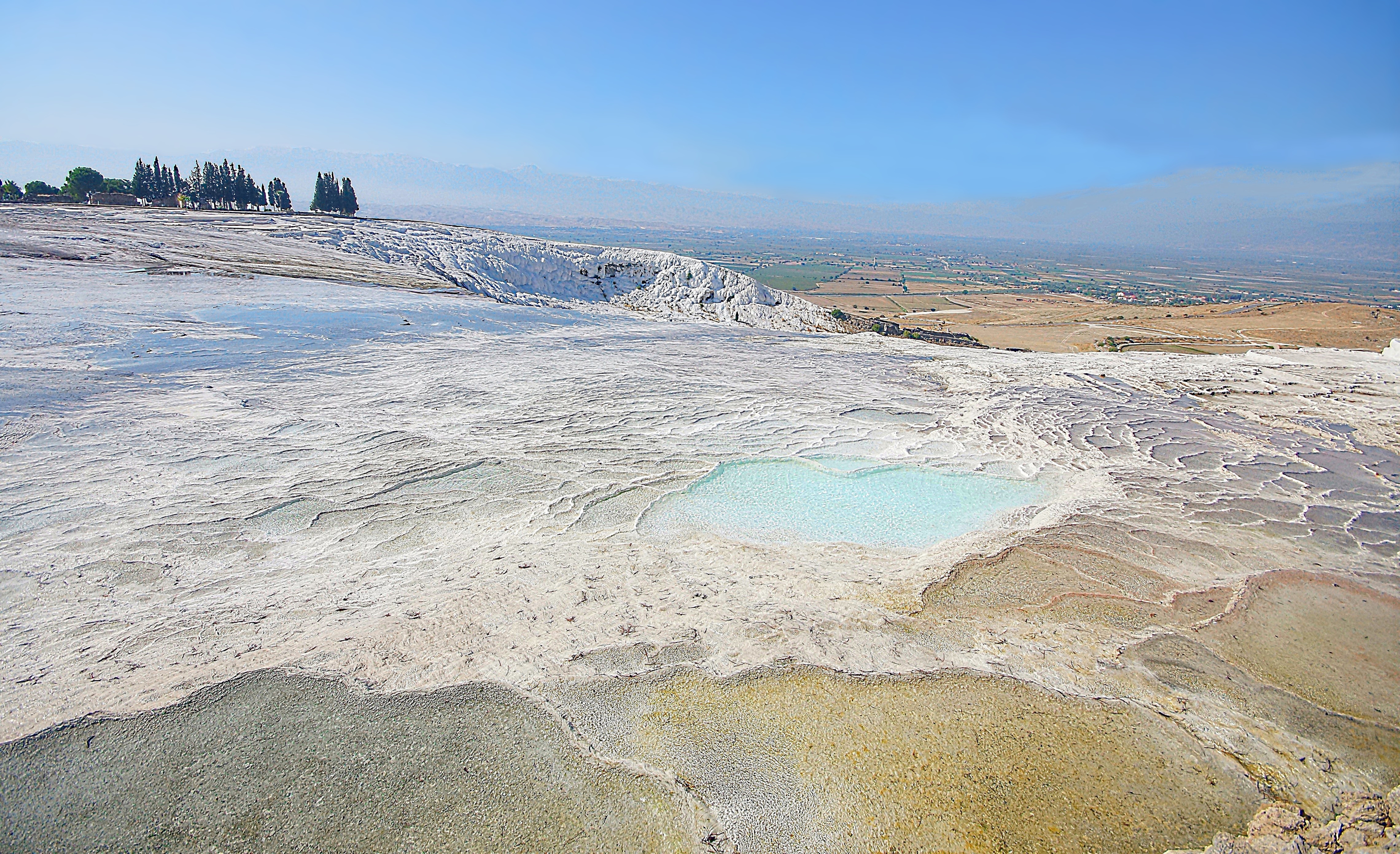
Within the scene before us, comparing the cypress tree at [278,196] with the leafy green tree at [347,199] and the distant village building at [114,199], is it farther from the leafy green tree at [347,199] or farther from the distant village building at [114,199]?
the distant village building at [114,199]

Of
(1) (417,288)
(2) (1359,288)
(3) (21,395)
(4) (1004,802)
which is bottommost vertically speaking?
(4) (1004,802)

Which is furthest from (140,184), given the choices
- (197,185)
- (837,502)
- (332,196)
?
(837,502)

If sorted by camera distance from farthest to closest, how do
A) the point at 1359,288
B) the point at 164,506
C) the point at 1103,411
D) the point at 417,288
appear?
the point at 1359,288 → the point at 417,288 → the point at 1103,411 → the point at 164,506

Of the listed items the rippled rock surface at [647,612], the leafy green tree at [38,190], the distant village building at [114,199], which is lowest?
the rippled rock surface at [647,612]

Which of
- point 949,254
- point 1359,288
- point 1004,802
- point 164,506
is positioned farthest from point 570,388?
point 949,254

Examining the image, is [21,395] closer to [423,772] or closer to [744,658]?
[423,772]

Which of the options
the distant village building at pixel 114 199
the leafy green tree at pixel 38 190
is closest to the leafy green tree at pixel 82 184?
the leafy green tree at pixel 38 190

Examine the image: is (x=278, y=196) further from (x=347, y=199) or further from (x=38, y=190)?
(x=38, y=190)
